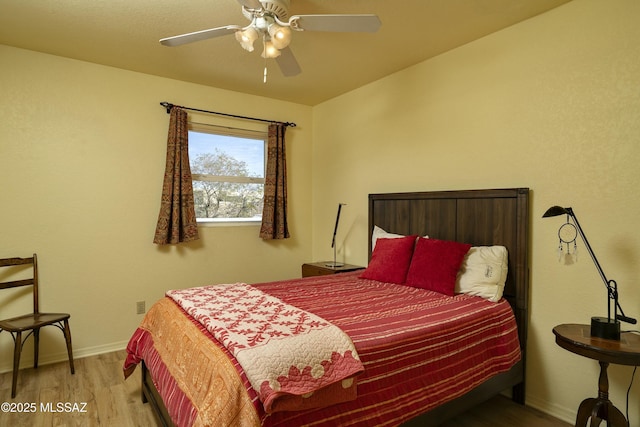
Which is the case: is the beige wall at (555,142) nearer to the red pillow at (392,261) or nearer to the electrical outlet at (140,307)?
the red pillow at (392,261)

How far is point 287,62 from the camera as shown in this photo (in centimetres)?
221

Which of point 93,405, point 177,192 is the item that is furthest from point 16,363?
point 177,192

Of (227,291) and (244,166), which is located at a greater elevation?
(244,166)

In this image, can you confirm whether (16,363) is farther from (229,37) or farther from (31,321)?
(229,37)

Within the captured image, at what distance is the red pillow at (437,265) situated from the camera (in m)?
2.43

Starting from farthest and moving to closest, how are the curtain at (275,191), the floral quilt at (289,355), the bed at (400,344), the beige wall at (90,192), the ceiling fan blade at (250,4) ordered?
1. the curtain at (275,191)
2. the beige wall at (90,192)
3. the ceiling fan blade at (250,4)
4. the bed at (400,344)
5. the floral quilt at (289,355)

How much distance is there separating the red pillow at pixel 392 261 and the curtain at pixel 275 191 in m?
1.41

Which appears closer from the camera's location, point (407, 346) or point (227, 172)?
point (407, 346)

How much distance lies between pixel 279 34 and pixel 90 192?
243 cm

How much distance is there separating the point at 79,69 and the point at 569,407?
4510mm

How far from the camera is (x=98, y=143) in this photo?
322cm

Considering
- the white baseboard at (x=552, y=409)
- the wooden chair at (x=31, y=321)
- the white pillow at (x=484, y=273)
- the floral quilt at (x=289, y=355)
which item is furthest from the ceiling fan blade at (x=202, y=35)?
the white baseboard at (x=552, y=409)

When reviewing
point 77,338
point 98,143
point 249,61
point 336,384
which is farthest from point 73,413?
point 249,61

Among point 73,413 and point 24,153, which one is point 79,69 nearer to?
point 24,153
